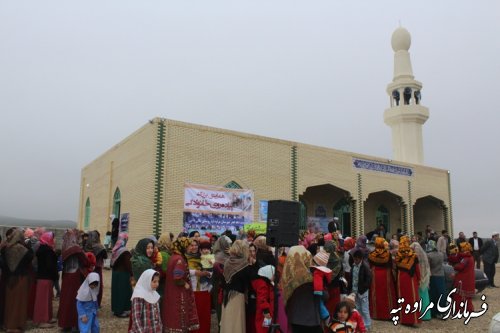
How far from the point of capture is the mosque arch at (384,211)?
19.2m

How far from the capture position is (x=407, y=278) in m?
7.61

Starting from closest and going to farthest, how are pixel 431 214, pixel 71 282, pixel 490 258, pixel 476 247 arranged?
pixel 71 282 < pixel 490 258 < pixel 476 247 < pixel 431 214

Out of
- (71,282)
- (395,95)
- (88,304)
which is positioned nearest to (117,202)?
(71,282)

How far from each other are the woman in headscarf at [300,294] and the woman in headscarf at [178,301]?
1.27 m

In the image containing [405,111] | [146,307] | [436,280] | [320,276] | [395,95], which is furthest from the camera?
[395,95]

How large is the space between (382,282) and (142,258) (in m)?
4.57

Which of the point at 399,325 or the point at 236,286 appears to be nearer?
the point at 236,286

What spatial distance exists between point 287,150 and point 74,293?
10016mm

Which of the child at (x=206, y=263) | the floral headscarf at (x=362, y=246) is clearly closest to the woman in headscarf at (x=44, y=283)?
the child at (x=206, y=263)

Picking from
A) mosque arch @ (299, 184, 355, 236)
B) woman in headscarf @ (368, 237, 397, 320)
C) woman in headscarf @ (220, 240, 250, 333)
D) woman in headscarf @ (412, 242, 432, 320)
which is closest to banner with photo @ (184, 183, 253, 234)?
mosque arch @ (299, 184, 355, 236)

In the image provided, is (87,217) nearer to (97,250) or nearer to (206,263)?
(97,250)

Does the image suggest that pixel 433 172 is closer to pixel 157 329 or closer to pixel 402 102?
pixel 402 102

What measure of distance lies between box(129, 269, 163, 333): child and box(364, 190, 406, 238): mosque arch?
51.0 ft

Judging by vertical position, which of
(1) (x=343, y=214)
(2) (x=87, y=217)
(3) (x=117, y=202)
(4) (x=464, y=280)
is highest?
(3) (x=117, y=202)
